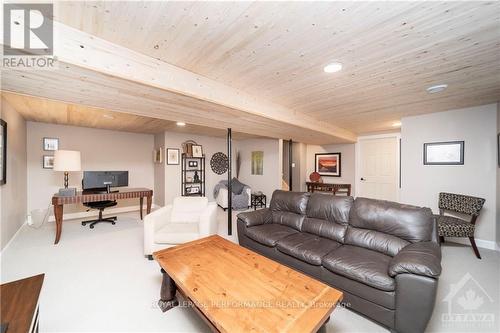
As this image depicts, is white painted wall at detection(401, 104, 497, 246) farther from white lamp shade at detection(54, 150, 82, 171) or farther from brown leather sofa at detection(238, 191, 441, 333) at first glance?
white lamp shade at detection(54, 150, 82, 171)

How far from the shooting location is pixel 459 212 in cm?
321

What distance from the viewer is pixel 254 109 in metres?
2.82

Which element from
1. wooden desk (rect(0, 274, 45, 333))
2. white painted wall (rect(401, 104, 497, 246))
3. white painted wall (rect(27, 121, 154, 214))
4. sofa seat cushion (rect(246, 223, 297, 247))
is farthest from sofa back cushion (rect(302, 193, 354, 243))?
white painted wall (rect(27, 121, 154, 214))

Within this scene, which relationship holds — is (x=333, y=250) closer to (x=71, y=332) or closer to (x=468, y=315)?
(x=468, y=315)

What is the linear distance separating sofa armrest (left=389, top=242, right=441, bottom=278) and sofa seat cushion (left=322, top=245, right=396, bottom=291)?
0.31 feet

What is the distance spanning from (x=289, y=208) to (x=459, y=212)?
2.73 metres

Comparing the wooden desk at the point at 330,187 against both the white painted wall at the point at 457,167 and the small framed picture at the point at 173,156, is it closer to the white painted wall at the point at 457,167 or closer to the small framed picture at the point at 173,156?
the white painted wall at the point at 457,167

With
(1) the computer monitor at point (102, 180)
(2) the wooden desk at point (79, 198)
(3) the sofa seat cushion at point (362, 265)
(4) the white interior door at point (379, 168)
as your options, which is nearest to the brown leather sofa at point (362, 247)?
(3) the sofa seat cushion at point (362, 265)

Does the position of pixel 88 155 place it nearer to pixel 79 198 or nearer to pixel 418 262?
pixel 79 198

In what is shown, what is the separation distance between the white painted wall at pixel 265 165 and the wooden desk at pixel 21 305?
515 cm

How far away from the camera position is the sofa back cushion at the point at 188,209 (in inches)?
130
